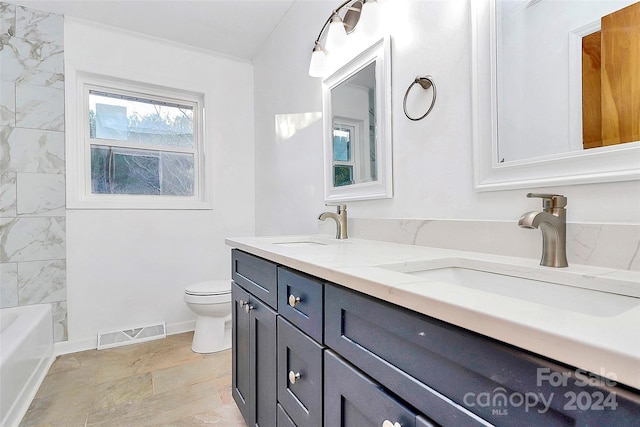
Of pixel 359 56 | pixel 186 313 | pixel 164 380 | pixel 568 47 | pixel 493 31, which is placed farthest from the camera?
pixel 186 313

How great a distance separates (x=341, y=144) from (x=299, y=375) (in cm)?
118

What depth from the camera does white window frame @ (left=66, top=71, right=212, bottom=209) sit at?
2289 mm

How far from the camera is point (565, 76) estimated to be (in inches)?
32.4

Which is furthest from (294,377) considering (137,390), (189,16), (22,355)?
(189,16)

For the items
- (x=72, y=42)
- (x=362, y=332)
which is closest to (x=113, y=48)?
(x=72, y=42)

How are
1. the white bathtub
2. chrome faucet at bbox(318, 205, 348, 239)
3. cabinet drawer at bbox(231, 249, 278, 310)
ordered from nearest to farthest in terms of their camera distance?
1. cabinet drawer at bbox(231, 249, 278, 310)
2. the white bathtub
3. chrome faucet at bbox(318, 205, 348, 239)

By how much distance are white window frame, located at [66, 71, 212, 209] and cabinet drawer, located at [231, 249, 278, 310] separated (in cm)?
148

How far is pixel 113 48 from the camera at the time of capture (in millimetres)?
2420

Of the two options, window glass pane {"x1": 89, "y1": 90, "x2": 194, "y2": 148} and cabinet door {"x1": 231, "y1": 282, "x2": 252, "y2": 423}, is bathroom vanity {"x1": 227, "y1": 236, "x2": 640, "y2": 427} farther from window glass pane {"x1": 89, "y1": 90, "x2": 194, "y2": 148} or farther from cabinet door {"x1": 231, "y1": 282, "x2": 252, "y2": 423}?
window glass pane {"x1": 89, "y1": 90, "x2": 194, "y2": 148}

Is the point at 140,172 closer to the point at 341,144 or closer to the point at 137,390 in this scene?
the point at 137,390

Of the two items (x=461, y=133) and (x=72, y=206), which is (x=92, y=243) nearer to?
(x=72, y=206)

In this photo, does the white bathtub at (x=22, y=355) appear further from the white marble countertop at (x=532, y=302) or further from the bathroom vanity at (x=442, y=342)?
the white marble countertop at (x=532, y=302)

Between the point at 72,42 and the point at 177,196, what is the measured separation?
131 centimetres

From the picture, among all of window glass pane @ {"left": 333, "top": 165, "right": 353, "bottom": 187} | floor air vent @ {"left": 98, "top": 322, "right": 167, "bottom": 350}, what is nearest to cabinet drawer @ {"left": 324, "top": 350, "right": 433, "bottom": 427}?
window glass pane @ {"left": 333, "top": 165, "right": 353, "bottom": 187}
